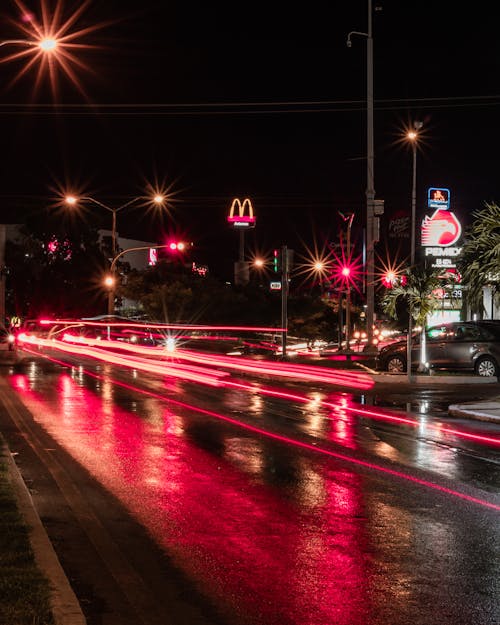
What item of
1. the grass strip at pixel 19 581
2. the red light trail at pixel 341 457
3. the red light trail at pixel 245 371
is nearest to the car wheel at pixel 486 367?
the red light trail at pixel 245 371

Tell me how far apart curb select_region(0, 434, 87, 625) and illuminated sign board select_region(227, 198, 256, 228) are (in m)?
62.6

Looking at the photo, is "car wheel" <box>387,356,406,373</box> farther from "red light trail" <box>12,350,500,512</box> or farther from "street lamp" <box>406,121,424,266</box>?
"red light trail" <box>12,350,500,512</box>

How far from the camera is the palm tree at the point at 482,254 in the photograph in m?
18.3

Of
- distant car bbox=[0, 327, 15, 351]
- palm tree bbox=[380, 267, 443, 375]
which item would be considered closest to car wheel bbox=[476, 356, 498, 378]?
palm tree bbox=[380, 267, 443, 375]

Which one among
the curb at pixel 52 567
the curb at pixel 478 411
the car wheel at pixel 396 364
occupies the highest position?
the car wheel at pixel 396 364

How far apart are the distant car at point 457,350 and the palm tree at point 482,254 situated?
793 centimetres

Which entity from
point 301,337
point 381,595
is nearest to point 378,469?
point 381,595

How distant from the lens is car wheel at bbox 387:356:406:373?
2897cm

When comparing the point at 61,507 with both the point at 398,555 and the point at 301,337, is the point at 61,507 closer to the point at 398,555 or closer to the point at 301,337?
the point at 398,555

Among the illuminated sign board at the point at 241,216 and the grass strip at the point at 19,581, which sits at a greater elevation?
the illuminated sign board at the point at 241,216

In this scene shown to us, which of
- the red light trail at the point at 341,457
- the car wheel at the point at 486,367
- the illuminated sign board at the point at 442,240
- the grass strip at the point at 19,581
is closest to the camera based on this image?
the grass strip at the point at 19,581

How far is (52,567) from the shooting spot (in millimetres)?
6254

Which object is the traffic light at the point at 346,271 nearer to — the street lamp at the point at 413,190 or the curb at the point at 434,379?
the street lamp at the point at 413,190

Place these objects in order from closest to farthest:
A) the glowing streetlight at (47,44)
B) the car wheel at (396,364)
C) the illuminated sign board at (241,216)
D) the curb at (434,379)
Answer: the glowing streetlight at (47,44) → the curb at (434,379) → the car wheel at (396,364) → the illuminated sign board at (241,216)
